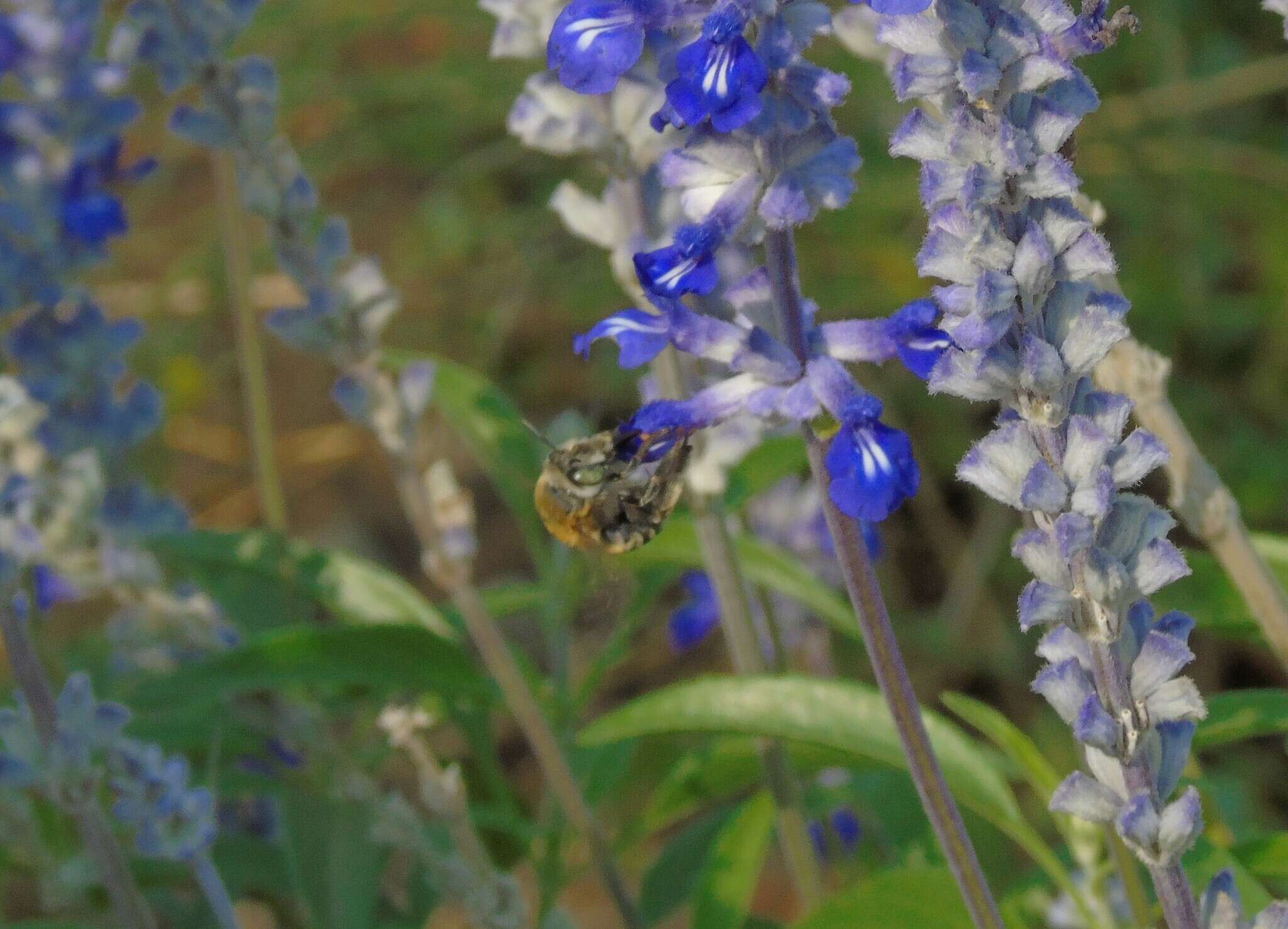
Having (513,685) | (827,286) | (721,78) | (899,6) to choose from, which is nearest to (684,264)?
(721,78)

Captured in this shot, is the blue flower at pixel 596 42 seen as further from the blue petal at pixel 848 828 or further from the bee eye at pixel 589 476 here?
the blue petal at pixel 848 828

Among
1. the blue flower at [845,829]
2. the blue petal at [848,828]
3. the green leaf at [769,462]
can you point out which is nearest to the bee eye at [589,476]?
the green leaf at [769,462]

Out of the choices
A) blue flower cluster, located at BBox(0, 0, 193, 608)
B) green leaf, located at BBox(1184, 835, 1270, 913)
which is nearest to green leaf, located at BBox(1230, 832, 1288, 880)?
green leaf, located at BBox(1184, 835, 1270, 913)

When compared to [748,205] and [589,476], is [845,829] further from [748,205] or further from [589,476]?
[748,205]

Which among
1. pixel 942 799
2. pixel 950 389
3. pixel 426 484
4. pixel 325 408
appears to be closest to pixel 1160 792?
pixel 942 799

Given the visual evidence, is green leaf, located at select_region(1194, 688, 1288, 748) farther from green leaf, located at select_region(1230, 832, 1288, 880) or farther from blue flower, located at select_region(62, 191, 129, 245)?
blue flower, located at select_region(62, 191, 129, 245)

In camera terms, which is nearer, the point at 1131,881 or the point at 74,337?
the point at 1131,881
